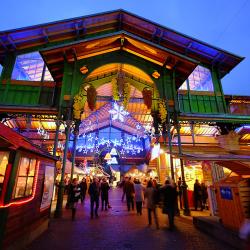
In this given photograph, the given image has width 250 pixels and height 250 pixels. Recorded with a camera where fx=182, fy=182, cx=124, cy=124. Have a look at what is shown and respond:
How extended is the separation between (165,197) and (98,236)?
→ 2.80 meters

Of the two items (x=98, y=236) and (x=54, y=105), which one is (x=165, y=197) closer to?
(x=98, y=236)

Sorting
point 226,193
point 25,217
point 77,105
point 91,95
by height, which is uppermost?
point 91,95

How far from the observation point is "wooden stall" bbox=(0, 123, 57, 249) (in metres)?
4.25

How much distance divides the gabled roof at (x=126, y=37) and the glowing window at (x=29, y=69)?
70 centimetres

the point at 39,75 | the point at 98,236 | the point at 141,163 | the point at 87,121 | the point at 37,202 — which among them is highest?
the point at 87,121

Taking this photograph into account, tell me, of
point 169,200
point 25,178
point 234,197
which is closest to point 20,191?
Answer: point 25,178

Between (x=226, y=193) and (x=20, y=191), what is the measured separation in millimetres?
6155

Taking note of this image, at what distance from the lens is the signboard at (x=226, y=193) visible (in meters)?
5.59

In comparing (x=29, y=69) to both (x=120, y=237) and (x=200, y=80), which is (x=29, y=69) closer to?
(x=120, y=237)

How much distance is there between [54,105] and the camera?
40.4ft

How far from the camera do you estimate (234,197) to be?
17.7 feet

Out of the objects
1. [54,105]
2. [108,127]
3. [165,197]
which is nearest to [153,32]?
[54,105]

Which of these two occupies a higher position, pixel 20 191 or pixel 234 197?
pixel 20 191

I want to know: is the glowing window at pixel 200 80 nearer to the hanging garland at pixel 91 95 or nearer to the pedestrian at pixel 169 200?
the hanging garland at pixel 91 95
